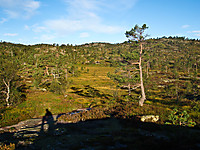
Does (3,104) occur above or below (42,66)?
below

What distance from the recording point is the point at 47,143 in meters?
12.2

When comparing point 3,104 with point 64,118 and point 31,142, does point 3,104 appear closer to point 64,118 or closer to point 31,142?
point 64,118

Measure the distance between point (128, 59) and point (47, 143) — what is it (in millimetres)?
17198

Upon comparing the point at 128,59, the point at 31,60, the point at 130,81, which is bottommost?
the point at 130,81

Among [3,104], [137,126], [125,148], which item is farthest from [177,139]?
[3,104]

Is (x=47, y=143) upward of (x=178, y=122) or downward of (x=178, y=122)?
downward

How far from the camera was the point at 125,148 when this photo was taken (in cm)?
922

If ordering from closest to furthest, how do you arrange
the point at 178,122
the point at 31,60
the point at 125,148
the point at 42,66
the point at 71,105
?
Result: the point at 125,148
the point at 178,122
the point at 71,105
the point at 42,66
the point at 31,60

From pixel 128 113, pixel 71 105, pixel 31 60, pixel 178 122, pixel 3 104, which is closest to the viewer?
pixel 178 122

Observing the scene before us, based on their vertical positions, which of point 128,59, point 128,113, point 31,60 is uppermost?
point 31,60

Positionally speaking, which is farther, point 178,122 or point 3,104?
point 3,104

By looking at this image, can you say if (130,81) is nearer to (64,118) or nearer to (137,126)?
(137,126)

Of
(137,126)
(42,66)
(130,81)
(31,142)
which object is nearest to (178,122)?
(137,126)

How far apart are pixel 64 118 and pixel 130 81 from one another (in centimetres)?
1274
